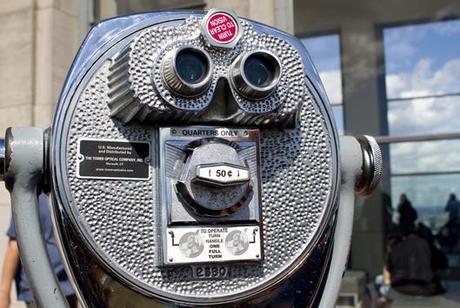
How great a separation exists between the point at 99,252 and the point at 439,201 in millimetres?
5069

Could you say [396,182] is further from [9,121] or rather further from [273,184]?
[273,184]

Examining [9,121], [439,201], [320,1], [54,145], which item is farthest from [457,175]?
[54,145]

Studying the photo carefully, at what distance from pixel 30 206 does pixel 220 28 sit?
→ 0.49 m

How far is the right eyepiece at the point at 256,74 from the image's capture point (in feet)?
3.93

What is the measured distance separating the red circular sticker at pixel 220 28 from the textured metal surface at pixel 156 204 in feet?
0.32

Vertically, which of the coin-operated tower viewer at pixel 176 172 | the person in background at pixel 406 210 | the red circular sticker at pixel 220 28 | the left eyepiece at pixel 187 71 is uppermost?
the red circular sticker at pixel 220 28

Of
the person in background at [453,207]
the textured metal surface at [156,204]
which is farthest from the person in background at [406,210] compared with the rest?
the textured metal surface at [156,204]

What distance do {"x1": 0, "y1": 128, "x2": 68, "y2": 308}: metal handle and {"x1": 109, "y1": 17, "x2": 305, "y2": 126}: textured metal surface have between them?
0.17 meters

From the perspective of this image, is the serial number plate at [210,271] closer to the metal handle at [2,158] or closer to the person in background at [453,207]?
the metal handle at [2,158]

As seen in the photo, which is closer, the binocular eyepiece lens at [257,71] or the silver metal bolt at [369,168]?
the binocular eyepiece lens at [257,71]

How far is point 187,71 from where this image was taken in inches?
46.8

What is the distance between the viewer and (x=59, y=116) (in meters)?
1.19

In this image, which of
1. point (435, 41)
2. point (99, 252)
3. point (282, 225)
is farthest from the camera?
point (435, 41)

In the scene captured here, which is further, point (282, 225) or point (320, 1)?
point (320, 1)
